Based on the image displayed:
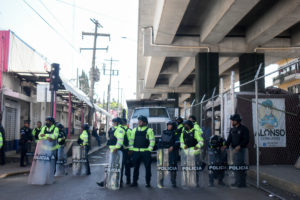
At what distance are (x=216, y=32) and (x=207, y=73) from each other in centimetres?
396

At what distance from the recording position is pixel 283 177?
29.0 ft

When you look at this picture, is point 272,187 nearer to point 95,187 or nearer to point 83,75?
point 95,187

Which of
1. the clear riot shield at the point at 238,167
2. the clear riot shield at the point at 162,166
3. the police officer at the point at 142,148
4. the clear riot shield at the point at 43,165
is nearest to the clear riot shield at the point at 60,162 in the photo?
the clear riot shield at the point at 43,165

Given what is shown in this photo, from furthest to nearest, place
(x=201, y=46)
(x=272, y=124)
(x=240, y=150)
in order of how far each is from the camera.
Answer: (x=201, y=46) < (x=272, y=124) < (x=240, y=150)

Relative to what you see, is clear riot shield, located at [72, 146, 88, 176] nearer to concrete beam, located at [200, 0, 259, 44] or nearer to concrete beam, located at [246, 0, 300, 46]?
concrete beam, located at [200, 0, 259, 44]

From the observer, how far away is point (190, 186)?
8.78 meters

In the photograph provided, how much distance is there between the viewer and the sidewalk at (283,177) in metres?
7.91

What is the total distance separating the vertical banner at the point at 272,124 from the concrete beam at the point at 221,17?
4721 mm

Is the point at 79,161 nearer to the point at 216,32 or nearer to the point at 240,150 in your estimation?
the point at 240,150

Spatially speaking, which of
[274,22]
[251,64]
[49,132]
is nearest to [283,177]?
[49,132]

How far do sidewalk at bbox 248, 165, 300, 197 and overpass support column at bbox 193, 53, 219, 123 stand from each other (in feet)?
36.1

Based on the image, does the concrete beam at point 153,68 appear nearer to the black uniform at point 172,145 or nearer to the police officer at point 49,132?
the black uniform at point 172,145

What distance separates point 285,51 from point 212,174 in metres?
14.8

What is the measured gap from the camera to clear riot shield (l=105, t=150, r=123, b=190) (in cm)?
871
